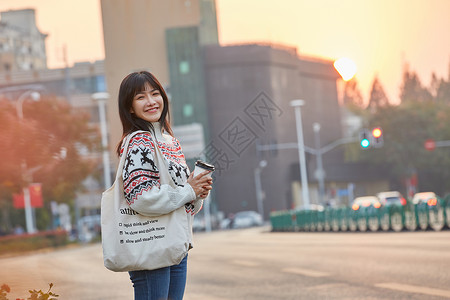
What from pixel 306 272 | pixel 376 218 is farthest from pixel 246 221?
pixel 306 272

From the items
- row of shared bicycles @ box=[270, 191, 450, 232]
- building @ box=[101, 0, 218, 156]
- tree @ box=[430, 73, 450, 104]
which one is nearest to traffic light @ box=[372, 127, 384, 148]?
row of shared bicycles @ box=[270, 191, 450, 232]

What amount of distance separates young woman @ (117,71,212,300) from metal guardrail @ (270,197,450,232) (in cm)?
2175

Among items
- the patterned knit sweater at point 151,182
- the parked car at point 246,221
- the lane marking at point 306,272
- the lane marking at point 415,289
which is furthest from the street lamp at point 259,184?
the patterned knit sweater at point 151,182

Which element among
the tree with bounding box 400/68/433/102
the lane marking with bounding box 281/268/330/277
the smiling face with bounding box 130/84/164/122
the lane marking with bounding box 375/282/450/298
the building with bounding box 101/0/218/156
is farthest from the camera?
the tree with bounding box 400/68/433/102

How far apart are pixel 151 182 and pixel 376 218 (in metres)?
28.6

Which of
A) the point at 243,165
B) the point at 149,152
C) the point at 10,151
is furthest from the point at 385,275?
the point at 243,165

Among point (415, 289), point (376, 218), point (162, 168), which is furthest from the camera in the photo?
point (376, 218)

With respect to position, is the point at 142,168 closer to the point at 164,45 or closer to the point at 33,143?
the point at 33,143

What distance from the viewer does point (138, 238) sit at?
413 cm

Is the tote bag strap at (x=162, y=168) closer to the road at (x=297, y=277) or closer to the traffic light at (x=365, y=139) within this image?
the road at (x=297, y=277)

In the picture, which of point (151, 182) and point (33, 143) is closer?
point (151, 182)

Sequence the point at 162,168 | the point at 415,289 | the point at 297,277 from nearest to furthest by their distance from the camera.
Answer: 1. the point at 162,168
2. the point at 415,289
3. the point at 297,277

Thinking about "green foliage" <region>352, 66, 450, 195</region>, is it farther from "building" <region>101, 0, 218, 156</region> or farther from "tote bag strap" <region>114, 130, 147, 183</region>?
"tote bag strap" <region>114, 130, 147, 183</region>

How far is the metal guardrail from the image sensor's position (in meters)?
26.9
